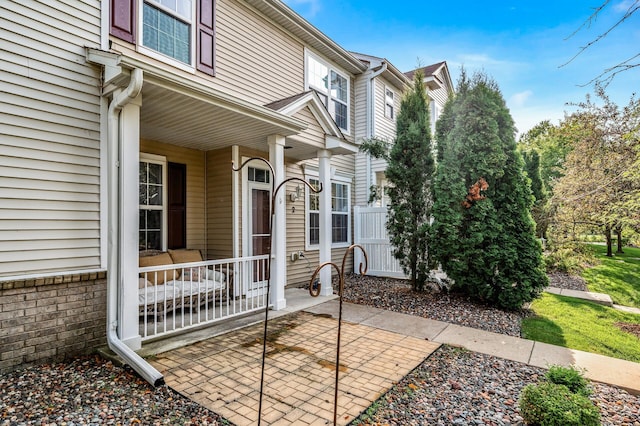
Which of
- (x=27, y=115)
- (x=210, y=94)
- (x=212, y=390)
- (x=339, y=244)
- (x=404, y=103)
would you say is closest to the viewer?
(x=212, y=390)

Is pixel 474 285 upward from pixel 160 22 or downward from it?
downward

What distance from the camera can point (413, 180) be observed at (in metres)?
6.96

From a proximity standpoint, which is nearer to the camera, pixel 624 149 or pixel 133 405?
pixel 133 405

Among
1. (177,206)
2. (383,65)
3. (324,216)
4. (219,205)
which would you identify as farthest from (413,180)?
(383,65)

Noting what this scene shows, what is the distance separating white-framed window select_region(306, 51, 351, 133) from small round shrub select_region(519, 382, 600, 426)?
7614 mm

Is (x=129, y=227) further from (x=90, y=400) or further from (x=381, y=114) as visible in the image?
(x=381, y=114)

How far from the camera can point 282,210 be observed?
6109 mm

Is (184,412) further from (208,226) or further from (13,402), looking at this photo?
(208,226)

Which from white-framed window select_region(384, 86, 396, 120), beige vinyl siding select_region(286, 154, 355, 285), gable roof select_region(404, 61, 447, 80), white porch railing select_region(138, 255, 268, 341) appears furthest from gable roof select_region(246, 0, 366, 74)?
white porch railing select_region(138, 255, 268, 341)

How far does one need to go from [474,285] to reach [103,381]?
5955 mm

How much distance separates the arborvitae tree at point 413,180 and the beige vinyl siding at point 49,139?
17.5 ft

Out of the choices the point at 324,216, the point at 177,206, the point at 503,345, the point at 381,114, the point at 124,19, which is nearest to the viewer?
the point at 503,345

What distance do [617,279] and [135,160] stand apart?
13.6 metres

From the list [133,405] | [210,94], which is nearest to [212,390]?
[133,405]
